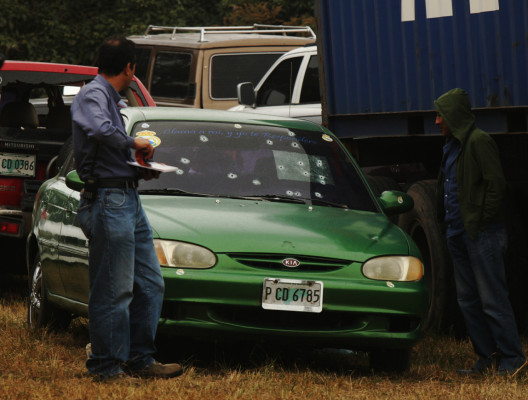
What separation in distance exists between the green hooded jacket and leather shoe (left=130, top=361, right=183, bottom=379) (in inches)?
76.7

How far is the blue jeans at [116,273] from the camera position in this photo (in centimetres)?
606

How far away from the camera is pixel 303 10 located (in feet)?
80.7

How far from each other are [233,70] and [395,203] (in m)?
8.86

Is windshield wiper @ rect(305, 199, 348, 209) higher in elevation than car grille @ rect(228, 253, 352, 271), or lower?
Answer: higher

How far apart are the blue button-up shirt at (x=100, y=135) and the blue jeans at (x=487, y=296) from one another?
2230 millimetres

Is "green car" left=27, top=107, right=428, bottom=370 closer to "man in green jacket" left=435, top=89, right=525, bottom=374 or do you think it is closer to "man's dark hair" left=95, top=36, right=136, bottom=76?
"man in green jacket" left=435, top=89, right=525, bottom=374

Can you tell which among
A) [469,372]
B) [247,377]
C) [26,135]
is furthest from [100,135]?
[26,135]

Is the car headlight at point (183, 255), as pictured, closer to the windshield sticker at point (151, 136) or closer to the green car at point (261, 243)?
the green car at point (261, 243)

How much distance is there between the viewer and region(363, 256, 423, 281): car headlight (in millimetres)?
6859

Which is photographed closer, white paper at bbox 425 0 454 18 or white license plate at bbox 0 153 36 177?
white paper at bbox 425 0 454 18

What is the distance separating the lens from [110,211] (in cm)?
606

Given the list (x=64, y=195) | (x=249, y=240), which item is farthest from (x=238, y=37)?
(x=249, y=240)

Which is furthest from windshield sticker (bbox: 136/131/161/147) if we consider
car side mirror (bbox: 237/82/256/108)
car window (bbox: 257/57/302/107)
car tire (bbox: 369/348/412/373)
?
car window (bbox: 257/57/302/107)

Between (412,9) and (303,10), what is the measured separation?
15.6m
